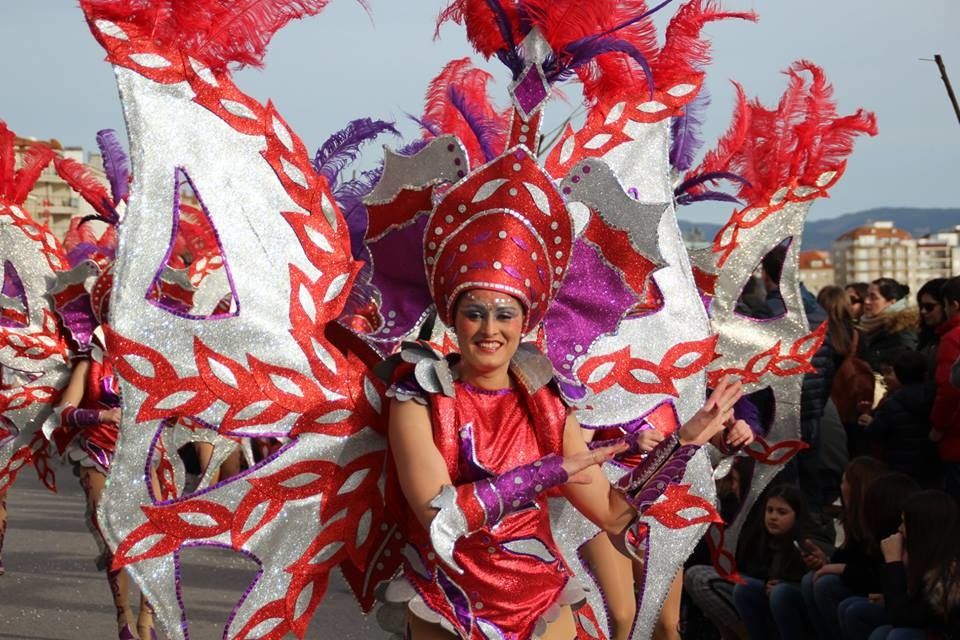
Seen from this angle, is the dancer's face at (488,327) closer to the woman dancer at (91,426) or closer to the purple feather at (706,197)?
the purple feather at (706,197)

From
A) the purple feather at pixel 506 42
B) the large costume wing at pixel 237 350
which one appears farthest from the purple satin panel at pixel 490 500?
the purple feather at pixel 506 42

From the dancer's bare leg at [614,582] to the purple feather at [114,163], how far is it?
3.41 metres

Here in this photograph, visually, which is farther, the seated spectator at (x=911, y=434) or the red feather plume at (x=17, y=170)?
the red feather plume at (x=17, y=170)

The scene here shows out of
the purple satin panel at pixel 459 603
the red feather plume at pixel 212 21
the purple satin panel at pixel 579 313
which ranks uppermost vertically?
the red feather plume at pixel 212 21

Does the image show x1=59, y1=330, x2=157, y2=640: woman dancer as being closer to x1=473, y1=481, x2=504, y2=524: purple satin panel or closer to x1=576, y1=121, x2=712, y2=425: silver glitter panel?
x1=576, y1=121, x2=712, y2=425: silver glitter panel

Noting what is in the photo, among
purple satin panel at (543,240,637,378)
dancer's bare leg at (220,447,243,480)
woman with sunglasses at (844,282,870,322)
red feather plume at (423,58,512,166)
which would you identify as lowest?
dancer's bare leg at (220,447,243,480)

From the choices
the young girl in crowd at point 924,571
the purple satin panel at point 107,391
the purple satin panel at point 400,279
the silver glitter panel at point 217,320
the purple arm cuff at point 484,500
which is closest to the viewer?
the purple arm cuff at point 484,500

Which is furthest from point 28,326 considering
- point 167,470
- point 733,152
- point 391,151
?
point 391,151

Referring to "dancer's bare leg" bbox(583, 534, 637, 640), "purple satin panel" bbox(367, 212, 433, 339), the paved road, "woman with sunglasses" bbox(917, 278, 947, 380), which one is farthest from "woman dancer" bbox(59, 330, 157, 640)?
"woman with sunglasses" bbox(917, 278, 947, 380)

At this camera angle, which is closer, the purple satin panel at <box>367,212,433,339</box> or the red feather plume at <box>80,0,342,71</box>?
the red feather plume at <box>80,0,342,71</box>

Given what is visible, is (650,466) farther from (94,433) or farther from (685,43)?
(94,433)

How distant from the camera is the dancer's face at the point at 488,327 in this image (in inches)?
148

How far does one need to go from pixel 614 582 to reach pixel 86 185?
12.8 ft

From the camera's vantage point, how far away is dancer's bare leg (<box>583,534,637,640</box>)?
480 centimetres
